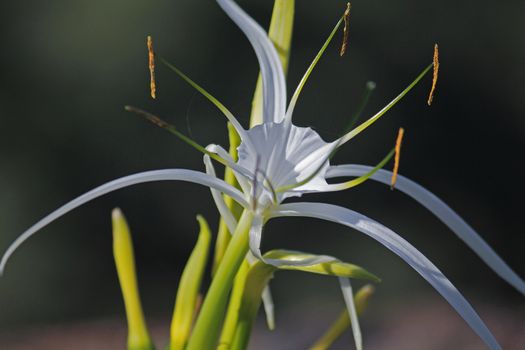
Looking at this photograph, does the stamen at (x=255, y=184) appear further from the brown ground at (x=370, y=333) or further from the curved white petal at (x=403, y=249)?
the brown ground at (x=370, y=333)

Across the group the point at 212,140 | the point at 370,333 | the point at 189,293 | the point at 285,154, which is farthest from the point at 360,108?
the point at 212,140

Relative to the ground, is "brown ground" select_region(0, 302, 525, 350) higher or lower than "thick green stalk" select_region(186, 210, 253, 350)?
lower

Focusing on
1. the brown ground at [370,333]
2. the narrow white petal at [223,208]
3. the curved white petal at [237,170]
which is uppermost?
the curved white petal at [237,170]

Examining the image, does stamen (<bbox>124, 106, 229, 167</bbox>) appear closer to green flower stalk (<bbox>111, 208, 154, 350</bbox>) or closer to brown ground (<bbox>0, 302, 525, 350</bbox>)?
green flower stalk (<bbox>111, 208, 154, 350</bbox>)

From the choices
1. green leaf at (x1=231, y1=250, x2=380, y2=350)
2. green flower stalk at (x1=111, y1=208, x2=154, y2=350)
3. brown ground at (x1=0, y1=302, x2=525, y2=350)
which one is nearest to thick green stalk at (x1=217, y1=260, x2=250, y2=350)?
green leaf at (x1=231, y1=250, x2=380, y2=350)

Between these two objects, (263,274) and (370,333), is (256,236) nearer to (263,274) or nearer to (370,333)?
(263,274)

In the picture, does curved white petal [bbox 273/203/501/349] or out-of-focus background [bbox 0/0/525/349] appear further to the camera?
out-of-focus background [bbox 0/0/525/349]

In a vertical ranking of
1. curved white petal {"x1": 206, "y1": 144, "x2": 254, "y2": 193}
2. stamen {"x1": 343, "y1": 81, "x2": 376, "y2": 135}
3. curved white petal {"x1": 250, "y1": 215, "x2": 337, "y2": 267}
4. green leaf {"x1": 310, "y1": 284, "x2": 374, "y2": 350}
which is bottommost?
green leaf {"x1": 310, "y1": 284, "x2": 374, "y2": 350}

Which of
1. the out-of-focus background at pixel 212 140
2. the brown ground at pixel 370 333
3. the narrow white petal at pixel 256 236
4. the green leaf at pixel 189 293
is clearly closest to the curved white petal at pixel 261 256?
the narrow white petal at pixel 256 236
